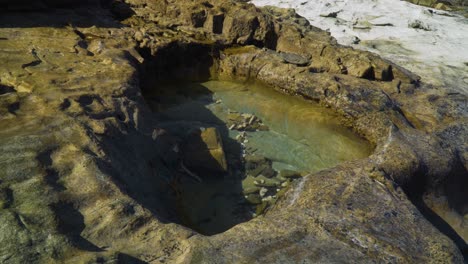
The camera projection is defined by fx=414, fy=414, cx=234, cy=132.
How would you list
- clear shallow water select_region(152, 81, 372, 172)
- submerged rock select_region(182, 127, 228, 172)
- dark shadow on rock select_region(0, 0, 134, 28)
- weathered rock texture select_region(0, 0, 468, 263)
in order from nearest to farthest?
weathered rock texture select_region(0, 0, 468, 263)
submerged rock select_region(182, 127, 228, 172)
clear shallow water select_region(152, 81, 372, 172)
dark shadow on rock select_region(0, 0, 134, 28)

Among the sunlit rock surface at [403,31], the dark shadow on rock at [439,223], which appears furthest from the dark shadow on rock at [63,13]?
the sunlit rock surface at [403,31]

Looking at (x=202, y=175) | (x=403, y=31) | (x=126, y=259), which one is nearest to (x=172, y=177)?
(x=202, y=175)

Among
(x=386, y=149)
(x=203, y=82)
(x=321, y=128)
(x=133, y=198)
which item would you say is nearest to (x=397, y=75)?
(x=321, y=128)

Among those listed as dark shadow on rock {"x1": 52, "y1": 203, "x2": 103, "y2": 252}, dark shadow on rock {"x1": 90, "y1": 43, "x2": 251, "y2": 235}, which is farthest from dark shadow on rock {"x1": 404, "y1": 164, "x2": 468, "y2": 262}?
dark shadow on rock {"x1": 52, "y1": 203, "x2": 103, "y2": 252}

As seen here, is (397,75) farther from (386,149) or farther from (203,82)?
(203,82)

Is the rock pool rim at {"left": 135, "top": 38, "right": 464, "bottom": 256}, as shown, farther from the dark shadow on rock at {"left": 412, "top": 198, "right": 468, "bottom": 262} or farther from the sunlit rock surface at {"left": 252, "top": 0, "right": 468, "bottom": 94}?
the sunlit rock surface at {"left": 252, "top": 0, "right": 468, "bottom": 94}
